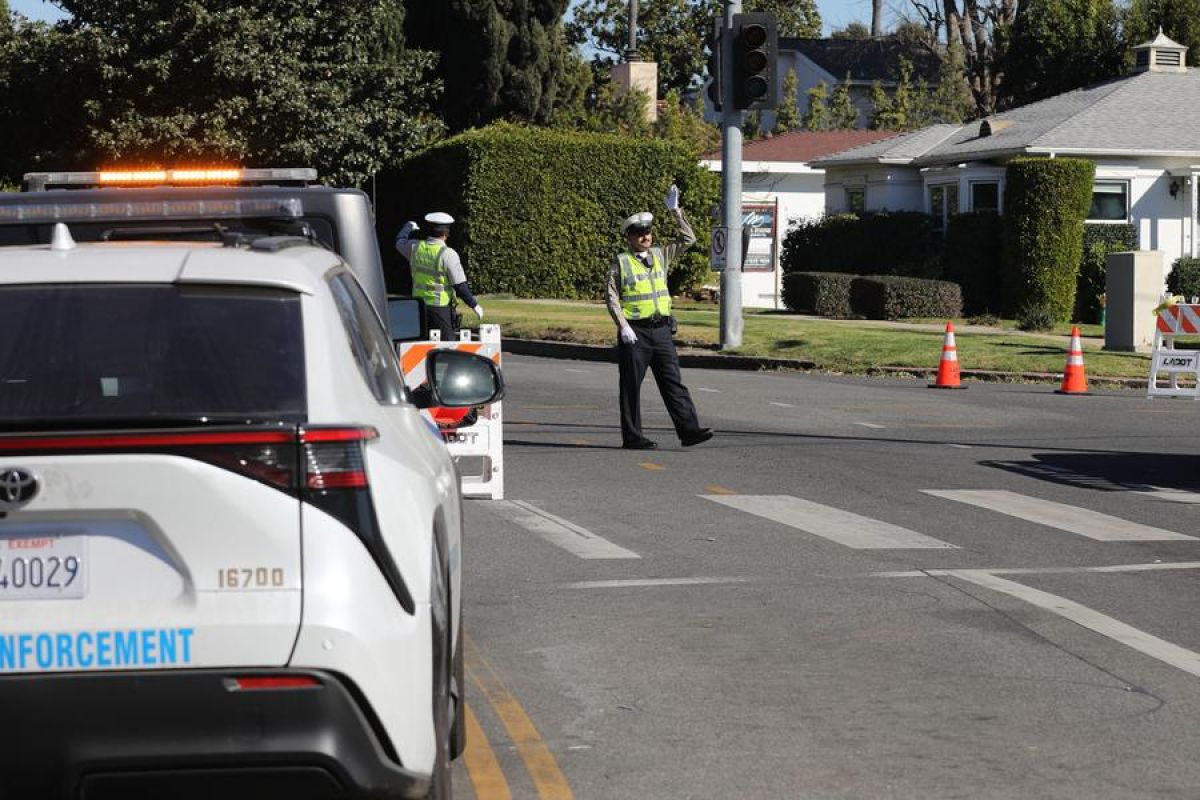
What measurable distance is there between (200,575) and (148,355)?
56 cm

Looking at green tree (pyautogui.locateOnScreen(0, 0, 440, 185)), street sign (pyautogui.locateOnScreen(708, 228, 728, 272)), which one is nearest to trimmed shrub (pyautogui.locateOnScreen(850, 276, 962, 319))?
street sign (pyautogui.locateOnScreen(708, 228, 728, 272))

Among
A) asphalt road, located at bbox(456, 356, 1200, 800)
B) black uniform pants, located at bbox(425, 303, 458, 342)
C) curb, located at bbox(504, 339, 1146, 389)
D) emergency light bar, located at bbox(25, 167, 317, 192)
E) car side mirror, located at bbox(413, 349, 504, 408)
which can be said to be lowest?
asphalt road, located at bbox(456, 356, 1200, 800)

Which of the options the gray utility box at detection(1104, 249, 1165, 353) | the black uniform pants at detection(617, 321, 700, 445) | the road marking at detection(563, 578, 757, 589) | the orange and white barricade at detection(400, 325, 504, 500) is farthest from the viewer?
the gray utility box at detection(1104, 249, 1165, 353)

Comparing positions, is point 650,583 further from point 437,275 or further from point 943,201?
point 943,201

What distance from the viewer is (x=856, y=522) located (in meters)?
11.8

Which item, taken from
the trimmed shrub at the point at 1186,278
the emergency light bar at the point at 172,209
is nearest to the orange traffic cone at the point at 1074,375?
the trimmed shrub at the point at 1186,278

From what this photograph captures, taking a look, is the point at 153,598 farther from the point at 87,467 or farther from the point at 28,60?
the point at 28,60

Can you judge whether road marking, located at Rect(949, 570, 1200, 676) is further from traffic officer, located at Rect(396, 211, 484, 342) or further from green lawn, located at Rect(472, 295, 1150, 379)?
green lawn, located at Rect(472, 295, 1150, 379)

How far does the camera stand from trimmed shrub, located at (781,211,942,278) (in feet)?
128

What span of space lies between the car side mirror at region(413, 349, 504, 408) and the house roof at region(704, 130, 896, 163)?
1692 inches

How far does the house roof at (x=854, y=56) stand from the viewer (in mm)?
80125

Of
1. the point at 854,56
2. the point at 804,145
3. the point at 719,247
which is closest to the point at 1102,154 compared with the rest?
the point at 719,247

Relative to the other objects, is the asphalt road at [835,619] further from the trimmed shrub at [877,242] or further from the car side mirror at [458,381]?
the trimmed shrub at [877,242]

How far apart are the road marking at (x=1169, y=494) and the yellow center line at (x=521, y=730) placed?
6682 mm
